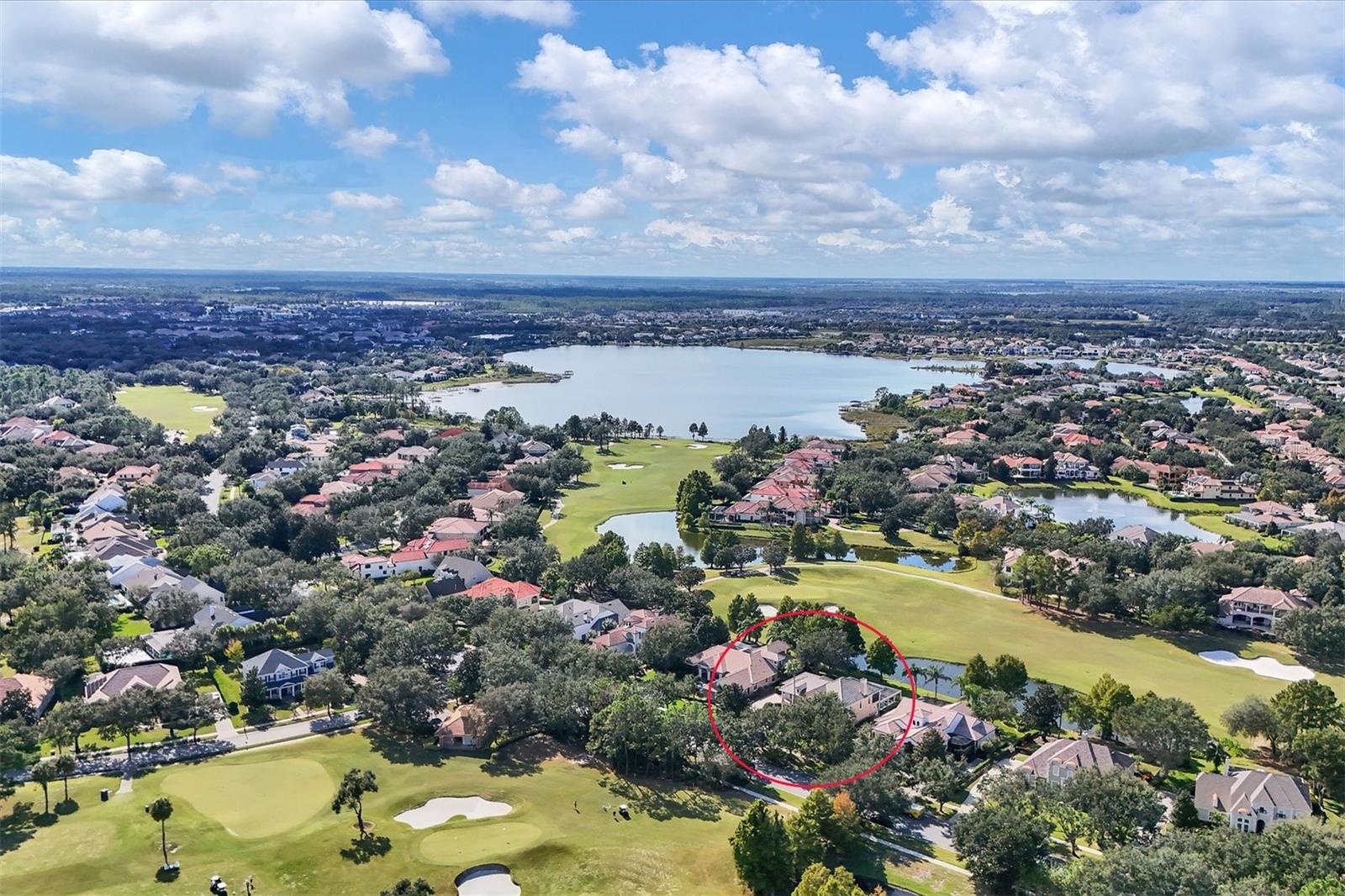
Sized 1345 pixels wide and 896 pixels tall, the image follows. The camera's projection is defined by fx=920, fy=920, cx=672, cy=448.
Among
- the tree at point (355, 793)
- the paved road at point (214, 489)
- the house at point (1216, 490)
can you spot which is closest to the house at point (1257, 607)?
the house at point (1216, 490)

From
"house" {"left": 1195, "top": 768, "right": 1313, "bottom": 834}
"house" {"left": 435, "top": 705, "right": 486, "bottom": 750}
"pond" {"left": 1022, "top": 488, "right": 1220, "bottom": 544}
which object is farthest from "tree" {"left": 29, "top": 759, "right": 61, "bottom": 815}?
"pond" {"left": 1022, "top": 488, "right": 1220, "bottom": 544}

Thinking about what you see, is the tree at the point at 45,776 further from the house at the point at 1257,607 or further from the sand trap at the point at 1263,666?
the house at the point at 1257,607

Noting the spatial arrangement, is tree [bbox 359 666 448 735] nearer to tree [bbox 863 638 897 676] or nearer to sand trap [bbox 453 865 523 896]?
sand trap [bbox 453 865 523 896]

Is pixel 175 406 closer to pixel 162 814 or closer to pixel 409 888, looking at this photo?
pixel 162 814

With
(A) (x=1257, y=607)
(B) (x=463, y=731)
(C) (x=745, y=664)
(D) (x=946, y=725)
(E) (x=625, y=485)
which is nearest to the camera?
(D) (x=946, y=725)

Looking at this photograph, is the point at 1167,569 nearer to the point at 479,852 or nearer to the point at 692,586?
the point at 692,586

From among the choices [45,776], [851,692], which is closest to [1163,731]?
[851,692]

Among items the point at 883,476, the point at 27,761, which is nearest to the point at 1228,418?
the point at 883,476
